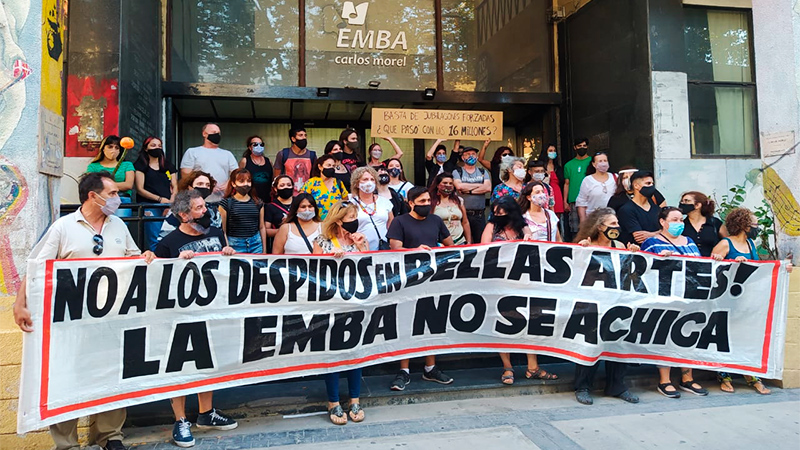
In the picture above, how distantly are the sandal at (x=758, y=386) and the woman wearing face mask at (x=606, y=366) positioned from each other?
1.35m

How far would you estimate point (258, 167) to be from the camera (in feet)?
23.4

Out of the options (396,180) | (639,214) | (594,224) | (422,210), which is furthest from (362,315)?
(639,214)

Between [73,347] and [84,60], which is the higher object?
[84,60]

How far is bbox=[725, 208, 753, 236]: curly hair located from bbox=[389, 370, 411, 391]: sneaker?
→ 3637 millimetres

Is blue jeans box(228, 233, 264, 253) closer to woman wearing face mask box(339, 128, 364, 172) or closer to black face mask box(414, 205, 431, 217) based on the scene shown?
black face mask box(414, 205, 431, 217)

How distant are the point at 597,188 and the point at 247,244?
4.68 meters

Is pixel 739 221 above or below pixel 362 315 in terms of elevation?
above

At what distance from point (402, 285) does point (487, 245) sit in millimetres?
883

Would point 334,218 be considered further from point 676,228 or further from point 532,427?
point 676,228

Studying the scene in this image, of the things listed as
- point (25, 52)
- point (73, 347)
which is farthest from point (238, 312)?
point (25, 52)

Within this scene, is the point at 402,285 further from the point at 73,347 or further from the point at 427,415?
the point at 73,347

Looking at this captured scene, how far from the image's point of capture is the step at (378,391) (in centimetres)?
469

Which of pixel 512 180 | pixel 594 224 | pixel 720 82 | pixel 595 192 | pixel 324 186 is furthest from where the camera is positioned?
pixel 720 82

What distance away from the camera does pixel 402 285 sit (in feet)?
16.1
